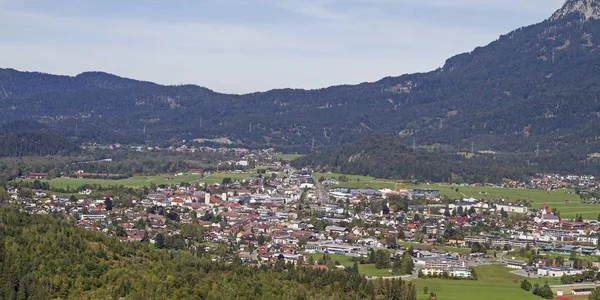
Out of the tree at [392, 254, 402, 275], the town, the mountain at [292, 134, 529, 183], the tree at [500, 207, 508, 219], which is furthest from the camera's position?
the mountain at [292, 134, 529, 183]

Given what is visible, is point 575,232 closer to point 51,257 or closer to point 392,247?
point 392,247

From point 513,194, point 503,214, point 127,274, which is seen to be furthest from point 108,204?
point 513,194

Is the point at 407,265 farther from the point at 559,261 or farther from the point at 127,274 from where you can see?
the point at 127,274

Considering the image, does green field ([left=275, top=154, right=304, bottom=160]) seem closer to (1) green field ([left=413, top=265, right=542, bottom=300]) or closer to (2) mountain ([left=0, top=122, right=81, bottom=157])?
(2) mountain ([left=0, top=122, right=81, bottom=157])

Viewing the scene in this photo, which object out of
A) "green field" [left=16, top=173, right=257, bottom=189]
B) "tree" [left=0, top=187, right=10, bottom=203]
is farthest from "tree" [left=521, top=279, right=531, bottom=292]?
"green field" [left=16, top=173, right=257, bottom=189]

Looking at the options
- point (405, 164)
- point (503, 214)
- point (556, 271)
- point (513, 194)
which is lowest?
point (556, 271)
